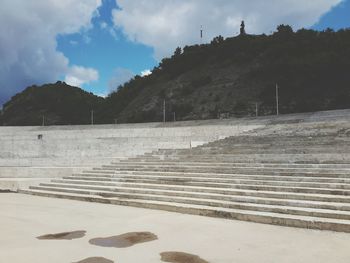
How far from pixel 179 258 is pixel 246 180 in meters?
4.41

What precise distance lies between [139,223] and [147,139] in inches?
402

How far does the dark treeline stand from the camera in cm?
4366

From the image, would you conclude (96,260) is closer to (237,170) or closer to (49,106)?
(237,170)

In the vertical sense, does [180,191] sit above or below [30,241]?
above

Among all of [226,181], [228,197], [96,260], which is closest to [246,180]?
[226,181]

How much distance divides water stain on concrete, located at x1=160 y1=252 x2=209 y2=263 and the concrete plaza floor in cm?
11

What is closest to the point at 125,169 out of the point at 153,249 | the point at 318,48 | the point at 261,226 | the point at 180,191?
the point at 180,191

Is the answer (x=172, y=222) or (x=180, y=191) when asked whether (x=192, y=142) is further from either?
(x=172, y=222)

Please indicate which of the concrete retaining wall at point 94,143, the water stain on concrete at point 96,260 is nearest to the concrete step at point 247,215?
the water stain on concrete at point 96,260

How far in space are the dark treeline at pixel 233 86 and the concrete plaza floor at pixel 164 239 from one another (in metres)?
33.7

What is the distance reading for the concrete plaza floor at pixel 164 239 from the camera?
5.04 meters

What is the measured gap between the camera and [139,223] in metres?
7.30

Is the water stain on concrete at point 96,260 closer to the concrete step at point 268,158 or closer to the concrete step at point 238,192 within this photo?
the concrete step at point 238,192

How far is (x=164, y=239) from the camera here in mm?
5992
